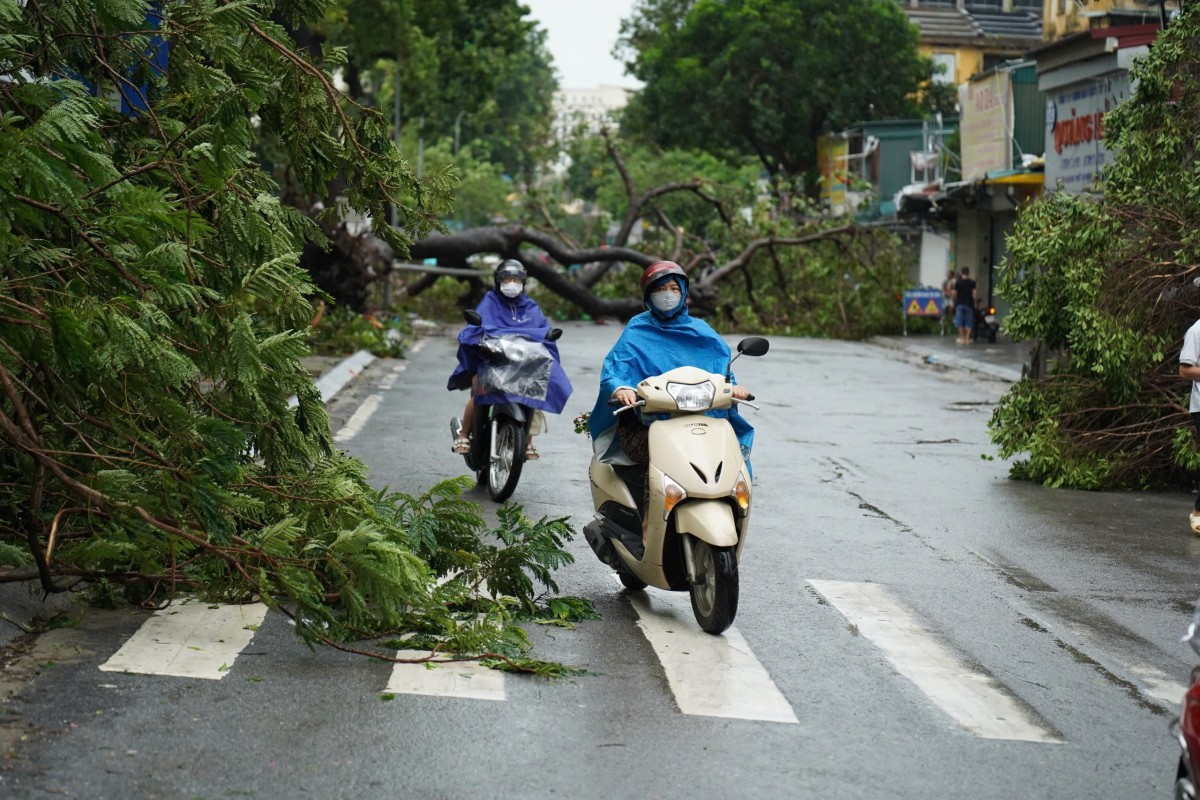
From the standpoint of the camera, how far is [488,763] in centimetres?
523

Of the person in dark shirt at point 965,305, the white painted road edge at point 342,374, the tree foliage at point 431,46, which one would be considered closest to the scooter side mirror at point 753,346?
the white painted road edge at point 342,374

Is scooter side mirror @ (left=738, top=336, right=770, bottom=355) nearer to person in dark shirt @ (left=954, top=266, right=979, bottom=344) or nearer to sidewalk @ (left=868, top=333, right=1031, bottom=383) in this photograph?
sidewalk @ (left=868, top=333, right=1031, bottom=383)

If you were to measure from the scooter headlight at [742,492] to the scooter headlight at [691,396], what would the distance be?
39 centimetres

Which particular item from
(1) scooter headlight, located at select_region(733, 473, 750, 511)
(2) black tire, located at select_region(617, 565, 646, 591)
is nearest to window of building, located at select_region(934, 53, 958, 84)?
(2) black tire, located at select_region(617, 565, 646, 591)

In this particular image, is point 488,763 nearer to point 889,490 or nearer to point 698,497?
Result: point 698,497

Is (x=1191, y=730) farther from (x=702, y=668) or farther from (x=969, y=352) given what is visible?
(x=969, y=352)

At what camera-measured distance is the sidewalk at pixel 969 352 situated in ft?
88.8

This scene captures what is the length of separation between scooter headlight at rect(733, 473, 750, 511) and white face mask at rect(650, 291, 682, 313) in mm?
1101

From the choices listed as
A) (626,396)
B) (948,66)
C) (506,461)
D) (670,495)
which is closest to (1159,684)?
(670,495)

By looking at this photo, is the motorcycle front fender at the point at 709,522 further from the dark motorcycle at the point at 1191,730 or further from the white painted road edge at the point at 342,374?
the white painted road edge at the point at 342,374

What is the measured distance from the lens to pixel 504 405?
11625mm

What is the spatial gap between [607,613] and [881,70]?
2061 inches

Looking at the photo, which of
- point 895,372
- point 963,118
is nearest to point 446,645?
point 895,372

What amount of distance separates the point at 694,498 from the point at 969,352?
25.0 meters
